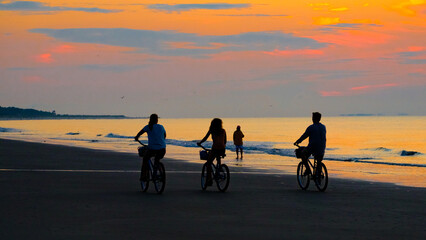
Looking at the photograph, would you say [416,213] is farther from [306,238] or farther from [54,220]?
[54,220]

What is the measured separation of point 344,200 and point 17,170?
43.9 ft

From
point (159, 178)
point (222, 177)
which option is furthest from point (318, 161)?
point (159, 178)

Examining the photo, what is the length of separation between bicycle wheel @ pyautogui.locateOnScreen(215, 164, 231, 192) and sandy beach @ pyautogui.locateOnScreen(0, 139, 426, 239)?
0.33 meters

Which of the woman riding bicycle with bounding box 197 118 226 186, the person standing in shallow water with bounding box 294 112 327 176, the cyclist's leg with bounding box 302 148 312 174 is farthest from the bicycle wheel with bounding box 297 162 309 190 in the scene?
the woman riding bicycle with bounding box 197 118 226 186

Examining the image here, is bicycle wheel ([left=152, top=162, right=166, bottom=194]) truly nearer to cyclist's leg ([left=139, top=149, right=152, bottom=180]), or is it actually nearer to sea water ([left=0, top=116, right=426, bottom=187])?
cyclist's leg ([left=139, top=149, right=152, bottom=180])

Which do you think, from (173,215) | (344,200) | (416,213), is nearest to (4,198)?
(173,215)

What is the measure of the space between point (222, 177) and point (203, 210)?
3.96 meters

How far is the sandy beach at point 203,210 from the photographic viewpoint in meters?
9.54

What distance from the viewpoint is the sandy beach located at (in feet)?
31.3

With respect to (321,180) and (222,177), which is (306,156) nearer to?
(321,180)

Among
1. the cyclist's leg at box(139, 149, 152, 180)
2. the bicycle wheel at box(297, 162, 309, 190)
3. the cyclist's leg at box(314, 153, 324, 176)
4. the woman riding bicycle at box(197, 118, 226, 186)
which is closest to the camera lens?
the cyclist's leg at box(139, 149, 152, 180)

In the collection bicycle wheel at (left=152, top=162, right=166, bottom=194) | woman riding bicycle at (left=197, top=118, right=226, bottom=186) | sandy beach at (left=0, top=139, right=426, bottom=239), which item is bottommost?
sandy beach at (left=0, top=139, right=426, bottom=239)

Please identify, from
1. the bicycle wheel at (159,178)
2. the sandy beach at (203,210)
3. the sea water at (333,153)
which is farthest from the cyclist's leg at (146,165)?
the sea water at (333,153)

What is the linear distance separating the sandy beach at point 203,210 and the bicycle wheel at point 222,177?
33 centimetres
